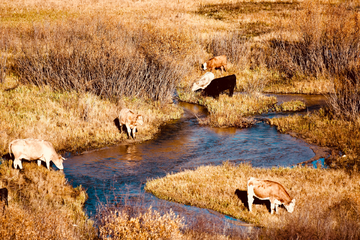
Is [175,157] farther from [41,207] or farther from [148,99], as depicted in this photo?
[148,99]

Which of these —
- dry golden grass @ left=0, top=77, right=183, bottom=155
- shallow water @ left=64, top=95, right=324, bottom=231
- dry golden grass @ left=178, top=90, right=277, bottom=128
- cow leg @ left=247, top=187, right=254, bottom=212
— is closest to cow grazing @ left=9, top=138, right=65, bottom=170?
shallow water @ left=64, top=95, right=324, bottom=231

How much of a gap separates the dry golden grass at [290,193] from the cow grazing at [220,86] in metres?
11.4

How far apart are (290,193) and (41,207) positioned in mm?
6424

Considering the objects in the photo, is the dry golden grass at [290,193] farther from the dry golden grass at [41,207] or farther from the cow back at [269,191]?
the dry golden grass at [41,207]

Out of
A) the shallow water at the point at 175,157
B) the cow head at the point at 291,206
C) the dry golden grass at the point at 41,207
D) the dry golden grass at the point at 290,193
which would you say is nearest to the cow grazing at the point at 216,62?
the shallow water at the point at 175,157

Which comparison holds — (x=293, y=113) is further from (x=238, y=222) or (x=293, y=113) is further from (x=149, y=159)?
(x=238, y=222)

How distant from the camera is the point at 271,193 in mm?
9500

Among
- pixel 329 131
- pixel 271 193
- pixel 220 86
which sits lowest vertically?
pixel 329 131

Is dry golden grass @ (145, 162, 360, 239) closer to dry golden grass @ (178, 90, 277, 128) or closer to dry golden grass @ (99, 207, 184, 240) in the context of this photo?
dry golden grass @ (99, 207, 184, 240)

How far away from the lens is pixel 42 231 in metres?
6.71

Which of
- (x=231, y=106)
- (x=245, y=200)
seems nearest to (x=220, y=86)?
(x=231, y=106)

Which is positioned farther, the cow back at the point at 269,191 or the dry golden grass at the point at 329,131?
the dry golden grass at the point at 329,131

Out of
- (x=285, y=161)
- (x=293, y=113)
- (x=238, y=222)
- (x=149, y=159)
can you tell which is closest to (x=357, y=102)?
(x=293, y=113)

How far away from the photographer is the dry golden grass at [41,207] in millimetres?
6574
